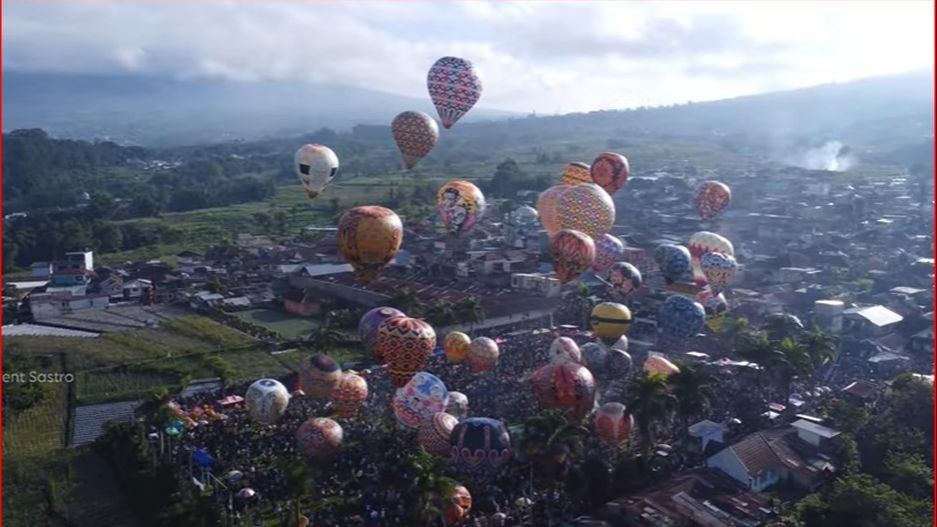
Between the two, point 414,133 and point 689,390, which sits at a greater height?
point 414,133

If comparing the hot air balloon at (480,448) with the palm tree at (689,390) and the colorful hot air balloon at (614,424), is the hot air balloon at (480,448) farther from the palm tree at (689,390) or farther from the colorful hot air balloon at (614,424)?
the palm tree at (689,390)

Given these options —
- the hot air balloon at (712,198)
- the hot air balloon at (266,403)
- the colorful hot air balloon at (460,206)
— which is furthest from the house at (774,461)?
the hot air balloon at (712,198)

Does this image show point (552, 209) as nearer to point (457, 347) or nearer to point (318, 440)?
point (457, 347)

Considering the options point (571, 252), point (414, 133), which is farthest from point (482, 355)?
point (414, 133)

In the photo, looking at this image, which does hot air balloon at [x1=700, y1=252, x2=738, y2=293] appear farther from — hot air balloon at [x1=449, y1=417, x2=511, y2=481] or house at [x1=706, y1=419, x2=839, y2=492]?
hot air balloon at [x1=449, y1=417, x2=511, y2=481]

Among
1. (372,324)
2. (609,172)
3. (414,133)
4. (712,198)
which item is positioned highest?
(414,133)

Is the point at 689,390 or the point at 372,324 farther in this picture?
the point at 372,324

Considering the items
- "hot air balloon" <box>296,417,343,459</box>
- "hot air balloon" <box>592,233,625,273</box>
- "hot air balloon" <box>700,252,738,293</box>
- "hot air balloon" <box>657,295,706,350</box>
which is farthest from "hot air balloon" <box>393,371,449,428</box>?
"hot air balloon" <box>700,252,738,293</box>
